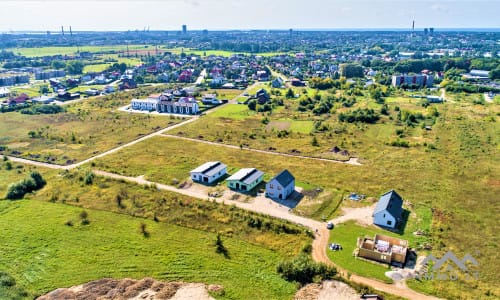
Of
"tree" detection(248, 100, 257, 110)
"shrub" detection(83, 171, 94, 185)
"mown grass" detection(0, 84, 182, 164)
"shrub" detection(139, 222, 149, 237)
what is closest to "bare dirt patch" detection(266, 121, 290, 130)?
"tree" detection(248, 100, 257, 110)

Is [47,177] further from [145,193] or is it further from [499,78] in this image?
[499,78]

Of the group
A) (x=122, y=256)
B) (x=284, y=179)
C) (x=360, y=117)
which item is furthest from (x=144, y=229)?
(x=360, y=117)

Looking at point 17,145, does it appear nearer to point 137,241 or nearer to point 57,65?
point 137,241

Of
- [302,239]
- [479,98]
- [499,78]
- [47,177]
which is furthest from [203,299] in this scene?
[499,78]

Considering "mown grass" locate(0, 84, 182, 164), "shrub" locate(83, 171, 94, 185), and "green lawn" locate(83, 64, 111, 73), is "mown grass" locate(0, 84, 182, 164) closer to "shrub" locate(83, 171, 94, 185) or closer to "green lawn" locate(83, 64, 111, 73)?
"shrub" locate(83, 171, 94, 185)

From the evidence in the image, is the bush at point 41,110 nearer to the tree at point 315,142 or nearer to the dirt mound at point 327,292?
the tree at point 315,142

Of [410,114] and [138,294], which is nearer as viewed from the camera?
[138,294]
